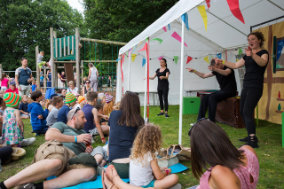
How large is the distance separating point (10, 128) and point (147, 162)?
2620 millimetres

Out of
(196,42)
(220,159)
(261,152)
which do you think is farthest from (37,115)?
(196,42)

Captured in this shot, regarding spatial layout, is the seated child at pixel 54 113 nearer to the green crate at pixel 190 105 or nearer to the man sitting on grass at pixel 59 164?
the man sitting on grass at pixel 59 164

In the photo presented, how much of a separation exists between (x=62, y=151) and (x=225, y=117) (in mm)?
4491

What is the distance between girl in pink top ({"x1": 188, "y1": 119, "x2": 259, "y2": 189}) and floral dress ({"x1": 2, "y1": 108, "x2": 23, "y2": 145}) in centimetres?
332

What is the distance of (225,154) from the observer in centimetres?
123

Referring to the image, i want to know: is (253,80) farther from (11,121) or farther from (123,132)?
(11,121)

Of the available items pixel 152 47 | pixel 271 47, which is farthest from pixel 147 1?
pixel 271 47

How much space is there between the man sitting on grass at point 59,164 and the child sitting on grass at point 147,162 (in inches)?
23.7

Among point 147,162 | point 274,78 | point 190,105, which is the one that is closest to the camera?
point 147,162

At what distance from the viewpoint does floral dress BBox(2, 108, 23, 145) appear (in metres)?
3.64

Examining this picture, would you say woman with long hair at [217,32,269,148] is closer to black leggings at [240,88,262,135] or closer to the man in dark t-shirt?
black leggings at [240,88,262,135]

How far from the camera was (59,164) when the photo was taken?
2266mm

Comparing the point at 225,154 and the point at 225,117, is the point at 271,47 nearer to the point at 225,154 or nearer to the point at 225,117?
the point at 225,117

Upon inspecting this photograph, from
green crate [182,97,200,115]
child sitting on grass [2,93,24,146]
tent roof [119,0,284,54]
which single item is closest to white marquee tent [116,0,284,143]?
tent roof [119,0,284,54]
